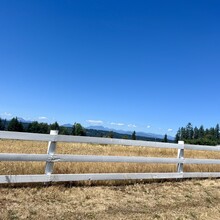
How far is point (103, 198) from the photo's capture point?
8.04m

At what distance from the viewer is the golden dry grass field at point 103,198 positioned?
6824 mm

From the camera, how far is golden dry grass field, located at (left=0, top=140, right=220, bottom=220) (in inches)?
269

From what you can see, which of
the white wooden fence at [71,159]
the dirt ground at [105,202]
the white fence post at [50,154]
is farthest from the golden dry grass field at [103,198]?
the white fence post at [50,154]

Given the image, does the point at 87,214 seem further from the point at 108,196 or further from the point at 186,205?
the point at 186,205

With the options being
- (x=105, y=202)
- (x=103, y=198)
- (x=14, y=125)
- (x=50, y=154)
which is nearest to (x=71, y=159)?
(x=50, y=154)

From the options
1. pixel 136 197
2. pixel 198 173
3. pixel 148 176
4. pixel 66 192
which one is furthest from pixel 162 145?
pixel 66 192

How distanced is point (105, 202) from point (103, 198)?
9.9 inches

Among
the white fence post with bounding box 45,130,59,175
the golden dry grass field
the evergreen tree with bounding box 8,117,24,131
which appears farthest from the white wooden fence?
the evergreen tree with bounding box 8,117,24,131

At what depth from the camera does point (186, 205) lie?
27.4 ft

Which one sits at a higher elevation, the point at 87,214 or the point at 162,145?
the point at 162,145

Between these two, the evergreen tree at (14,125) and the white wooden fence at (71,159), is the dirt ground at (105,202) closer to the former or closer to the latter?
the white wooden fence at (71,159)

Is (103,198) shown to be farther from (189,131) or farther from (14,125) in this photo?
(189,131)

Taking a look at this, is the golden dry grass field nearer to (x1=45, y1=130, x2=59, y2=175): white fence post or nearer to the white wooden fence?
the white wooden fence

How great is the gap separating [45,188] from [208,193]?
461 centimetres
